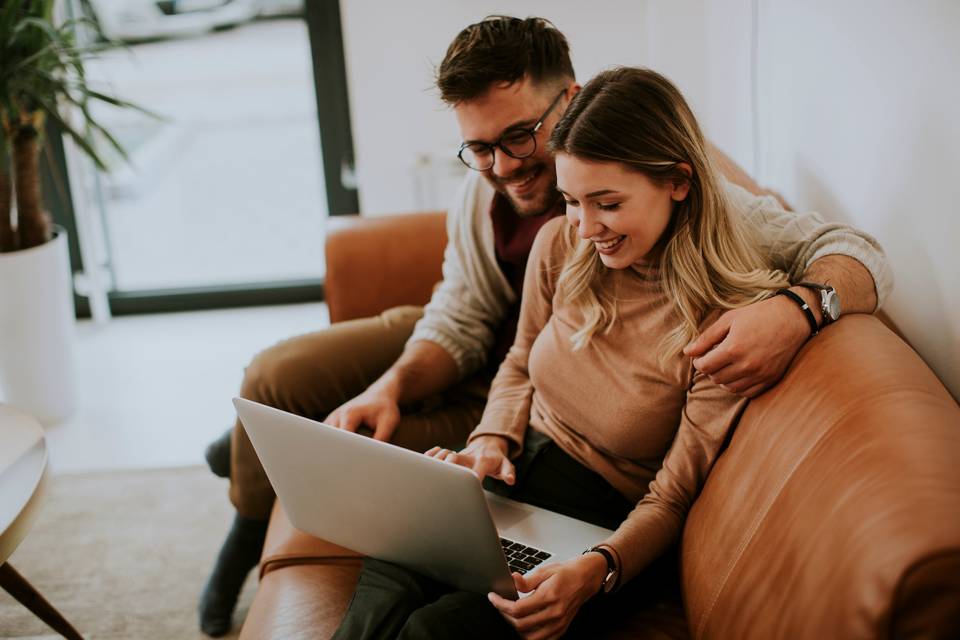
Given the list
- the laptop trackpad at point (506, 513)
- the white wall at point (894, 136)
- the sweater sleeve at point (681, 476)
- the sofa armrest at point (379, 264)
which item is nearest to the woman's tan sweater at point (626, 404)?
the sweater sleeve at point (681, 476)

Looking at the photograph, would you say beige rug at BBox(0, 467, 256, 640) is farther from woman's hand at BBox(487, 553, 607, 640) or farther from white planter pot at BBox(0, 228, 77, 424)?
woman's hand at BBox(487, 553, 607, 640)

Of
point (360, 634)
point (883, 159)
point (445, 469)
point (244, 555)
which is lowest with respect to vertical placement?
point (244, 555)

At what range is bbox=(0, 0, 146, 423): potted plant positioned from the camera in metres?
2.52

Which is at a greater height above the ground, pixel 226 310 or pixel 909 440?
pixel 909 440

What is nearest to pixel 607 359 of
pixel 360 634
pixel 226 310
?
pixel 360 634

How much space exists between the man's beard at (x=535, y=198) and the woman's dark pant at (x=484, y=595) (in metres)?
0.41

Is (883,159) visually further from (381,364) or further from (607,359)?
(381,364)

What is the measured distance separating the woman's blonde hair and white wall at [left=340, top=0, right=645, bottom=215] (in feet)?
5.40

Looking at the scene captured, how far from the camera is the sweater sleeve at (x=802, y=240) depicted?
1.25 metres

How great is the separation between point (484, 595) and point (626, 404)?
0.34 meters

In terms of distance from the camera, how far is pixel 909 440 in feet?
2.89

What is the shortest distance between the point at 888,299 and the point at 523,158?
631 millimetres

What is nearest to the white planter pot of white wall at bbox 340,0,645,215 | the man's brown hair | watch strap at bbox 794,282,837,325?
white wall at bbox 340,0,645,215

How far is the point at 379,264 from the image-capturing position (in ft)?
6.74
